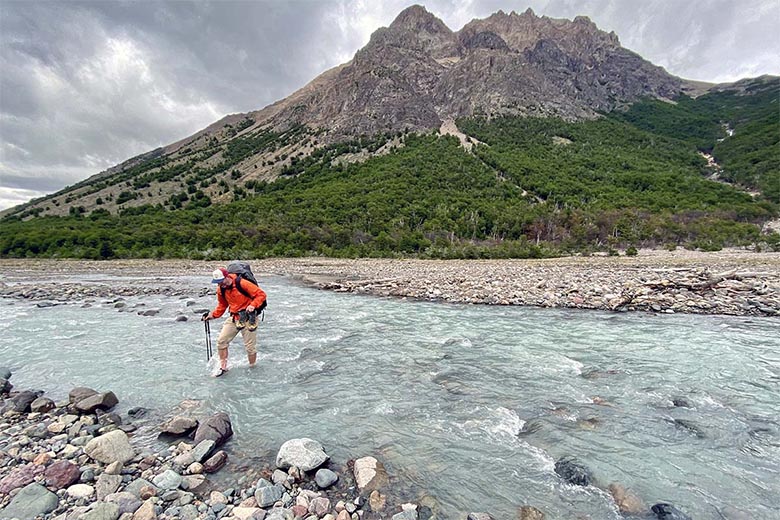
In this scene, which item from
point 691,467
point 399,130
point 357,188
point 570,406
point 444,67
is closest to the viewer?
point 691,467

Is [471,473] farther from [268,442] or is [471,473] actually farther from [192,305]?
[192,305]

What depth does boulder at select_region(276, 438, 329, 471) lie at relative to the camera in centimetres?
452

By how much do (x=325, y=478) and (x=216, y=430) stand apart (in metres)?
1.99

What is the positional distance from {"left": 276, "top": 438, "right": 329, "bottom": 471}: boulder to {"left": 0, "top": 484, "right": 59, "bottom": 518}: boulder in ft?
7.33

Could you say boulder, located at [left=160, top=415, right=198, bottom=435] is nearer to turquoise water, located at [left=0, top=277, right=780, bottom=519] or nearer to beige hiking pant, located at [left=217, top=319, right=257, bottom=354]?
turquoise water, located at [left=0, top=277, right=780, bottom=519]

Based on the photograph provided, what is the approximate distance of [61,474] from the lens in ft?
13.6

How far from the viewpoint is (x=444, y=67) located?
19000 cm

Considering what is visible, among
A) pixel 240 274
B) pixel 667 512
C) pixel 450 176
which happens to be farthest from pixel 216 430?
pixel 450 176

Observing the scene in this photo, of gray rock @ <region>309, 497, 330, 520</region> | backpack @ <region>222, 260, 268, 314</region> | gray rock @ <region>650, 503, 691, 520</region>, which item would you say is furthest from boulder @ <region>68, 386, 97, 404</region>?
gray rock @ <region>650, 503, 691, 520</region>

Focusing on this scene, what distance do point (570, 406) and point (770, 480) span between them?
248cm

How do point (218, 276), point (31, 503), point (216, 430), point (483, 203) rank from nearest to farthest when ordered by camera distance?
point (31, 503) < point (216, 430) < point (218, 276) < point (483, 203)

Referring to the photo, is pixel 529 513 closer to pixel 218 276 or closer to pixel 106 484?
pixel 106 484

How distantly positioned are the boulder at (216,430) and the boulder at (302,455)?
97 cm

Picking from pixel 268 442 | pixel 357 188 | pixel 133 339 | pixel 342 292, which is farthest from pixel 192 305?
pixel 357 188
